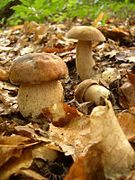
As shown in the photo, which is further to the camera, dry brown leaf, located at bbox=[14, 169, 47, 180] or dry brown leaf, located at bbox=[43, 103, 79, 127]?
dry brown leaf, located at bbox=[43, 103, 79, 127]

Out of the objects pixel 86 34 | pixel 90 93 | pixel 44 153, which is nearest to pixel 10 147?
pixel 44 153

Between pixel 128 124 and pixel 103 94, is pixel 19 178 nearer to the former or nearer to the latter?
pixel 128 124

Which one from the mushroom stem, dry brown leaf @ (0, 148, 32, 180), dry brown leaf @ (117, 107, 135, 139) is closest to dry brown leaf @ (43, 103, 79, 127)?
dry brown leaf @ (117, 107, 135, 139)

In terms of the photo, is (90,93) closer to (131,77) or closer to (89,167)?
(131,77)

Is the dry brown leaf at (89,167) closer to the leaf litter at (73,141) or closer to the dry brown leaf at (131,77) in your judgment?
the leaf litter at (73,141)

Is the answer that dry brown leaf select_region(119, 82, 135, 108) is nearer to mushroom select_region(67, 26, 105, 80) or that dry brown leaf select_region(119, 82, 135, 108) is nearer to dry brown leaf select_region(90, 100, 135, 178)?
mushroom select_region(67, 26, 105, 80)
